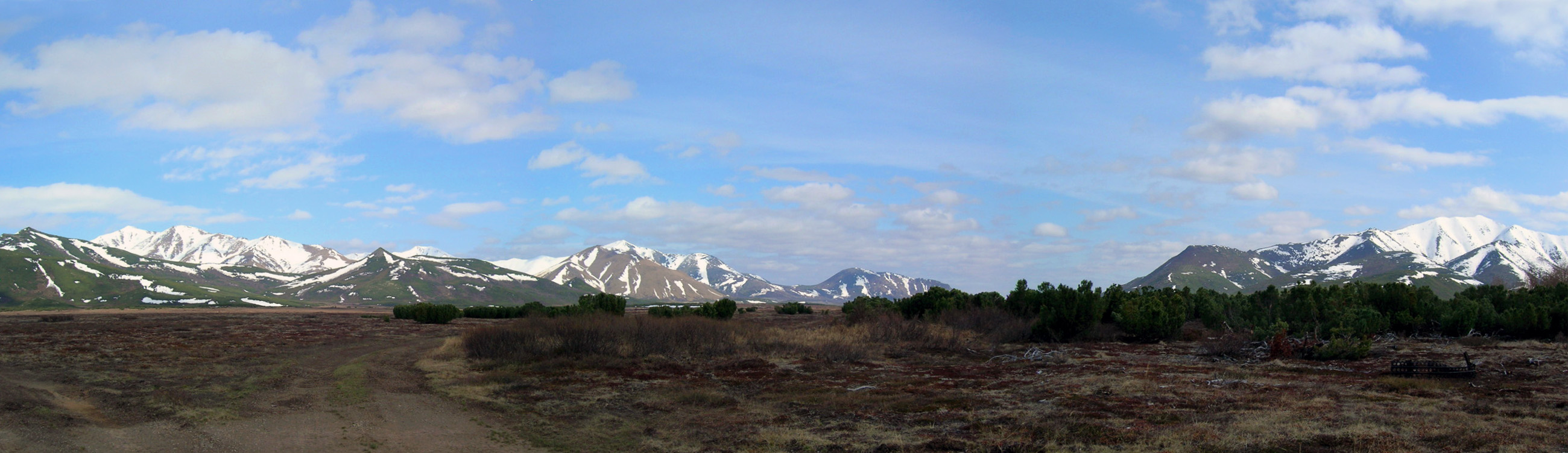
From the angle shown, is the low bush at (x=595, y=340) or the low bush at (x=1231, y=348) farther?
the low bush at (x=595, y=340)

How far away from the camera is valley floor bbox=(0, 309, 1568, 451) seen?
13.1 m

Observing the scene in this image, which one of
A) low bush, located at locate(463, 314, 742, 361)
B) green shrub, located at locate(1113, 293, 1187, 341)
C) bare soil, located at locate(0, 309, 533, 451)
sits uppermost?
A: green shrub, located at locate(1113, 293, 1187, 341)

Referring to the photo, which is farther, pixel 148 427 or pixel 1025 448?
pixel 148 427

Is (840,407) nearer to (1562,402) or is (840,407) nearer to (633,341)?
(1562,402)

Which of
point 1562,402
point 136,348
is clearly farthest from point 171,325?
point 1562,402

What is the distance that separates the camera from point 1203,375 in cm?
2197

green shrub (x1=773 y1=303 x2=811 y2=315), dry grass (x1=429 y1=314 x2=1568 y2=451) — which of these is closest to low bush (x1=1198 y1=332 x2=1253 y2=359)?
dry grass (x1=429 y1=314 x2=1568 y2=451)

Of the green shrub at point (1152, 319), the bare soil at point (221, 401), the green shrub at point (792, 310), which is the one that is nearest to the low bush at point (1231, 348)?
the green shrub at point (1152, 319)

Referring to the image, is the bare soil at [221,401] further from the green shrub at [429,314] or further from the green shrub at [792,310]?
the green shrub at [792,310]

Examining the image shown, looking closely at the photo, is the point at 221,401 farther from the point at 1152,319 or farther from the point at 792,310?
the point at 792,310

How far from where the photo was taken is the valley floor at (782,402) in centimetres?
1306

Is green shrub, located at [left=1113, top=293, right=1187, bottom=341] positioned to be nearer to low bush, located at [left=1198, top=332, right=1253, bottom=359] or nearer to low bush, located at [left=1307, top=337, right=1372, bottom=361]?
low bush, located at [left=1198, top=332, right=1253, bottom=359]

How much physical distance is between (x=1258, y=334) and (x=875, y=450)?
2293 centimetres

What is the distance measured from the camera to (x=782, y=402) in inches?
755
